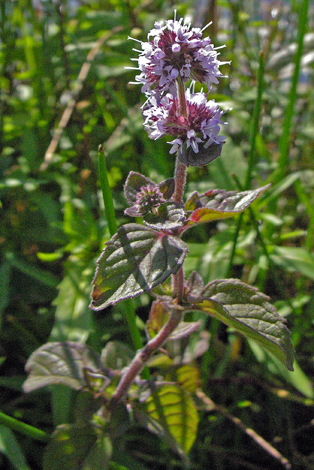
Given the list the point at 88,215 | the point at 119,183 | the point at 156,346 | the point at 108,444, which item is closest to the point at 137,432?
the point at 108,444

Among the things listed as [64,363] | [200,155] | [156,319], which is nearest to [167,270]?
[200,155]

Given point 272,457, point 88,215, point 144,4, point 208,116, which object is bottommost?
point 272,457

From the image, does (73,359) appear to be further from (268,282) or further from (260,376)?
(268,282)

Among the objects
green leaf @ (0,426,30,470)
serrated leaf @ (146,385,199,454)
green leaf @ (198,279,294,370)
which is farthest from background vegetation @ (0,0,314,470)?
green leaf @ (198,279,294,370)

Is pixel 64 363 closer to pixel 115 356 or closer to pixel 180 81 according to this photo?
pixel 115 356

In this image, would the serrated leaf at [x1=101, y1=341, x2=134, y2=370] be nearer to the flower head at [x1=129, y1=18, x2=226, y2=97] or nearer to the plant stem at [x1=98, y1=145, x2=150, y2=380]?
the plant stem at [x1=98, y1=145, x2=150, y2=380]

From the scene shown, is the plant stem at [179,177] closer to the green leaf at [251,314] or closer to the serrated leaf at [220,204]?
the serrated leaf at [220,204]
